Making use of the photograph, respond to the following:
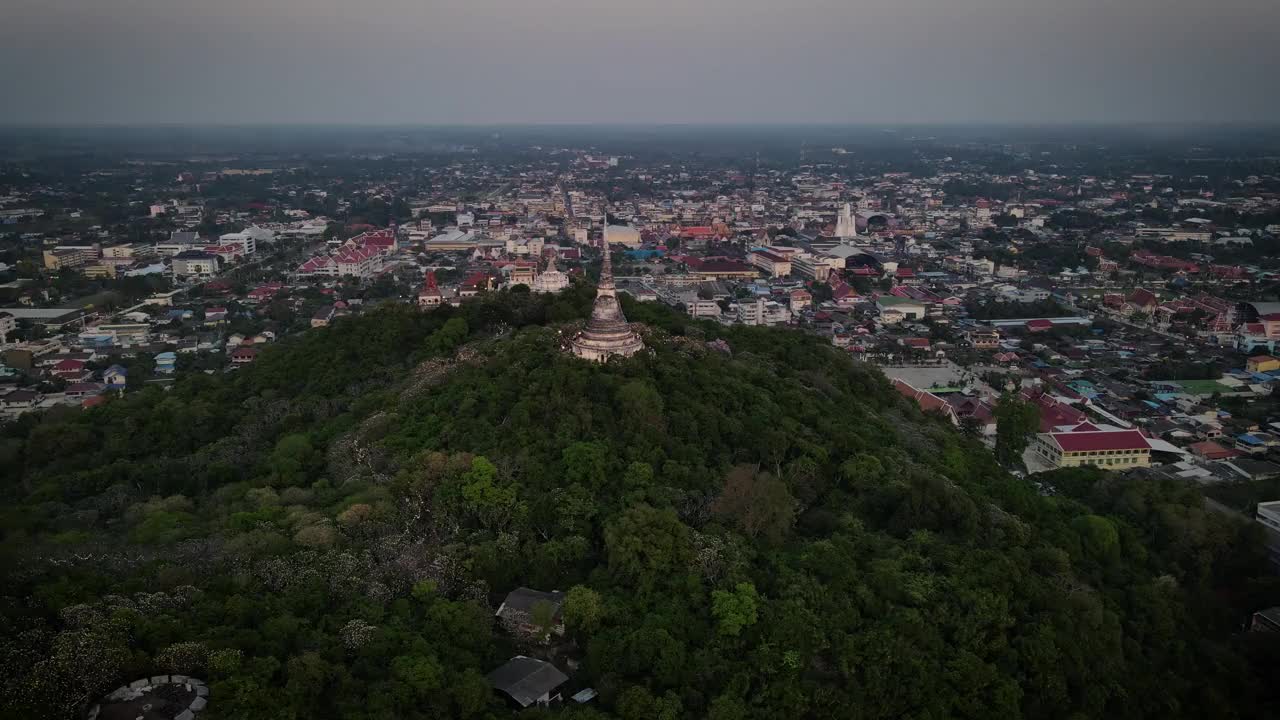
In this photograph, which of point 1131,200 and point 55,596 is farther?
point 1131,200

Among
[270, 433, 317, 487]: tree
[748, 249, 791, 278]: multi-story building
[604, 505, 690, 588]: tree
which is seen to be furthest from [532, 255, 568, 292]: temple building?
[748, 249, 791, 278]: multi-story building

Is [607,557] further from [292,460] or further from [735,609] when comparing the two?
[292,460]

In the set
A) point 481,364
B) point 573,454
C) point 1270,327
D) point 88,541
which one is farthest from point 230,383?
point 1270,327

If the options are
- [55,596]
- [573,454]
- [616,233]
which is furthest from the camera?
[616,233]

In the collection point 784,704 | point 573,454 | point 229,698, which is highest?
point 573,454

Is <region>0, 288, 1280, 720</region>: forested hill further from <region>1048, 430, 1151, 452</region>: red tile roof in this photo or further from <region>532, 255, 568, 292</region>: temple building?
<region>532, 255, 568, 292</region>: temple building

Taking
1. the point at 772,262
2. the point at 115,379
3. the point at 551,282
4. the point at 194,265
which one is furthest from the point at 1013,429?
the point at 194,265

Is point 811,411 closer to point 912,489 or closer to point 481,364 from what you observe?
point 912,489

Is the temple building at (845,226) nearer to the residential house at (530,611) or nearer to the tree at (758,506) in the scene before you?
the tree at (758,506)
